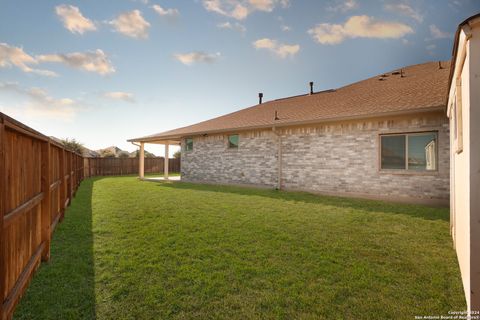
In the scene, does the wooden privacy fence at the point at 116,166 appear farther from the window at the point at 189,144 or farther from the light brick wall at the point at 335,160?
the light brick wall at the point at 335,160

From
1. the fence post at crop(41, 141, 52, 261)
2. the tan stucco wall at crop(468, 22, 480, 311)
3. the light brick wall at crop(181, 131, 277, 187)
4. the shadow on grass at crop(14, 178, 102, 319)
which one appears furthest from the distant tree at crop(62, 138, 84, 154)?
the tan stucco wall at crop(468, 22, 480, 311)

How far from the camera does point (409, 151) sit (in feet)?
25.9

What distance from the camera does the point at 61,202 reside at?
5918 mm

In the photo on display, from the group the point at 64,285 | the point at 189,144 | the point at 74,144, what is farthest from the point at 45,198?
the point at 74,144

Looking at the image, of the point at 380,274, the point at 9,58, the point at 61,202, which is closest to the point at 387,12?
the point at 380,274

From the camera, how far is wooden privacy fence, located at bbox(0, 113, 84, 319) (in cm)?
190

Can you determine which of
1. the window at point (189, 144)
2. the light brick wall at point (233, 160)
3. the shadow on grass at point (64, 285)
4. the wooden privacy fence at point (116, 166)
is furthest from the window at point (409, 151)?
the wooden privacy fence at point (116, 166)

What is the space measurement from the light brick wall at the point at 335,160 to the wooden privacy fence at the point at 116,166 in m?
13.3

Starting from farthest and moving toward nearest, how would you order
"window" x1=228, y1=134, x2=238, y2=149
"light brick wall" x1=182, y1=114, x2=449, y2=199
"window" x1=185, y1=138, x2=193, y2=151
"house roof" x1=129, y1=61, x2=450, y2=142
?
1. "window" x1=185, y1=138, x2=193, y2=151
2. "window" x1=228, y1=134, x2=238, y2=149
3. "house roof" x1=129, y1=61, x2=450, y2=142
4. "light brick wall" x1=182, y1=114, x2=449, y2=199

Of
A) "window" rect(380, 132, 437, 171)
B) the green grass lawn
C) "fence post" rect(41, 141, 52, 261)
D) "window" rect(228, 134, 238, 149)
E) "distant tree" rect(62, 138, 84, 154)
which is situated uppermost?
"distant tree" rect(62, 138, 84, 154)

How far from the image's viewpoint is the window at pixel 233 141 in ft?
41.4

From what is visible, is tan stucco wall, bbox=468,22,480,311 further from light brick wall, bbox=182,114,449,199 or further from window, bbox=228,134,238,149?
window, bbox=228,134,238,149

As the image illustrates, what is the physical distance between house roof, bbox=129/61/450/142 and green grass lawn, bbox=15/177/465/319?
12.9 ft

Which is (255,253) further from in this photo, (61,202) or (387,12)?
(387,12)
